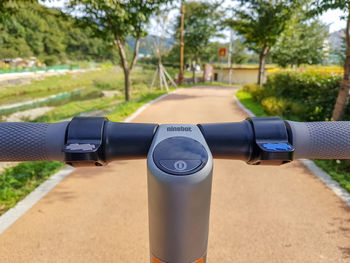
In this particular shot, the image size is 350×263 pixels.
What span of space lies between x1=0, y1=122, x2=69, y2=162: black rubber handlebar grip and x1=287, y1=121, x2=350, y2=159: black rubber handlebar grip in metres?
0.72

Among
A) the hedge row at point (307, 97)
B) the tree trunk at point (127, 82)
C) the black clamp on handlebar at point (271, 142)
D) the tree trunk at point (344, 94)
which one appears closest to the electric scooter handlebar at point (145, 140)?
the black clamp on handlebar at point (271, 142)

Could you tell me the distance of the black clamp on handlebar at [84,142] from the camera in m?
0.69

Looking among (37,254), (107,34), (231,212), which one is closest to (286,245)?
(231,212)

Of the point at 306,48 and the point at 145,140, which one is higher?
the point at 306,48

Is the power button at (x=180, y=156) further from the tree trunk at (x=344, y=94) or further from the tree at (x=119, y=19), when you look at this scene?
the tree at (x=119, y=19)

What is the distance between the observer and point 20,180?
4.42 metres

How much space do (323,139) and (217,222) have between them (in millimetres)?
2764

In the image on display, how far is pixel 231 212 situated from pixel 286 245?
32.8 inches

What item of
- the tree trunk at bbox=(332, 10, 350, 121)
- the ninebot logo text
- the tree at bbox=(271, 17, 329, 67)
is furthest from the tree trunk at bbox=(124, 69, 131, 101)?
the tree at bbox=(271, 17, 329, 67)

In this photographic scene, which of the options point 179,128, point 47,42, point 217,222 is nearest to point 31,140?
point 179,128

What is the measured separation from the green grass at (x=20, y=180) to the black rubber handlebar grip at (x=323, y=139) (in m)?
3.97

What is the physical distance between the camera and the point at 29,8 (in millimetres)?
8172

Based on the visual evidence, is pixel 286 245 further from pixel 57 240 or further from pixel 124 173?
pixel 124 173

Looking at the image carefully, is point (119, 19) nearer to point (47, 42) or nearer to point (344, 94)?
point (344, 94)
